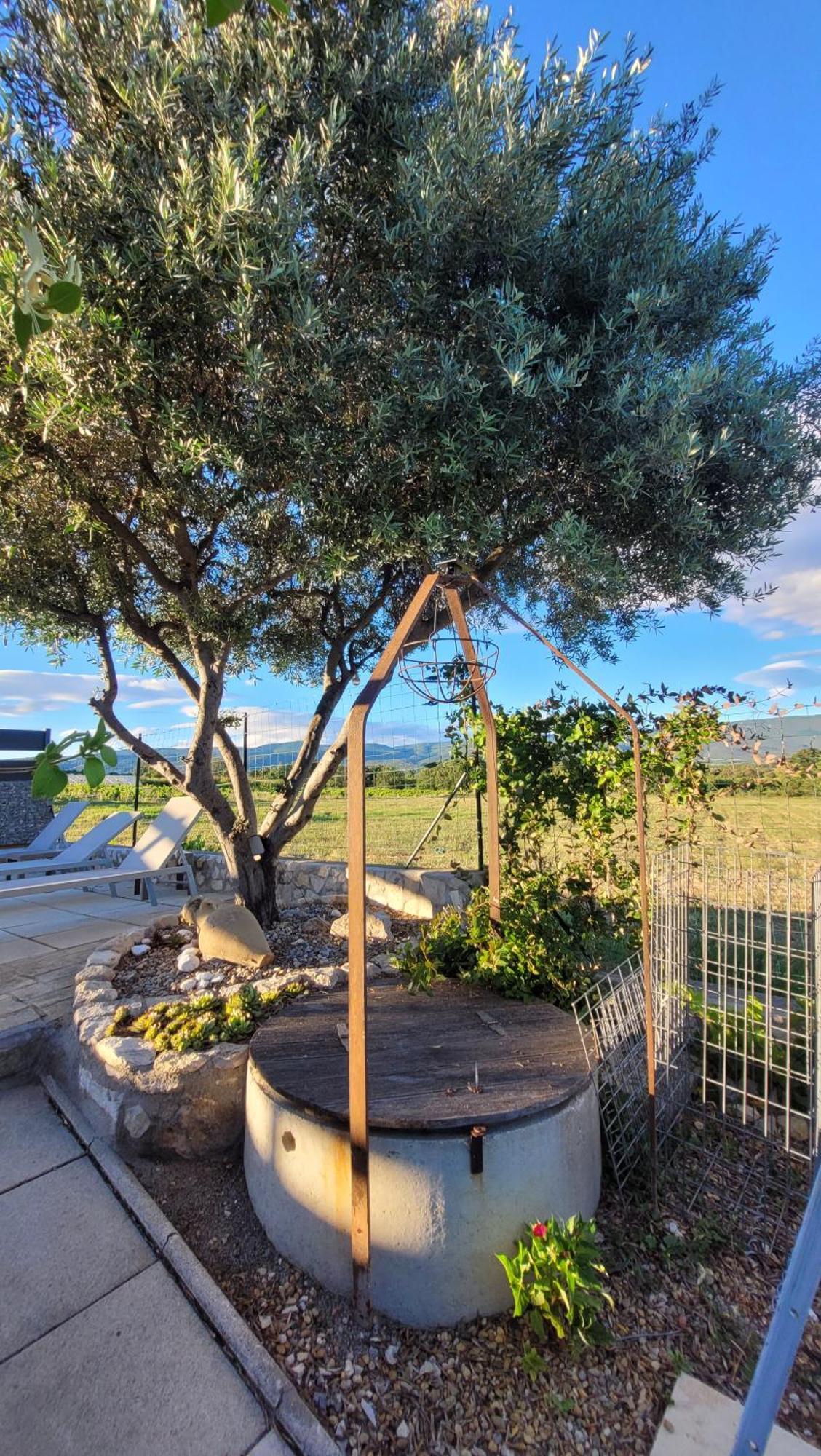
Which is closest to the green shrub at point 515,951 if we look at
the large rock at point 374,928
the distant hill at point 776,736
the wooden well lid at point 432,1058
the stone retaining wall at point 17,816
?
the wooden well lid at point 432,1058

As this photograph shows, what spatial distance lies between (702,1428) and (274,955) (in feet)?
9.93

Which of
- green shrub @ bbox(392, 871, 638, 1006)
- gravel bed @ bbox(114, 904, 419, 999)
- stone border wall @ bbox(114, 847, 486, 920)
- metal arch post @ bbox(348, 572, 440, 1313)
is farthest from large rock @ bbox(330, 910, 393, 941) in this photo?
metal arch post @ bbox(348, 572, 440, 1313)

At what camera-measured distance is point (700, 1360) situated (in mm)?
1908

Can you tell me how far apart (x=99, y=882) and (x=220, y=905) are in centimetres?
193

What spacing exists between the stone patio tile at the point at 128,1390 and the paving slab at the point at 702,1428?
3.61ft

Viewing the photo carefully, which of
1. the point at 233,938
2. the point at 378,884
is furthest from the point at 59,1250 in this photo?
the point at 378,884

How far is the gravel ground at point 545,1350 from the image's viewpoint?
67.3 inches

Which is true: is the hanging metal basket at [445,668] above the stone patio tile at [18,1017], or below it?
above

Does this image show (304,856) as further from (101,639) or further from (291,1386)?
(291,1386)

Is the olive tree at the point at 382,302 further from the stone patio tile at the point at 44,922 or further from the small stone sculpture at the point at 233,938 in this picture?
the stone patio tile at the point at 44,922

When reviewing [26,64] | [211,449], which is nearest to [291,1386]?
[211,449]

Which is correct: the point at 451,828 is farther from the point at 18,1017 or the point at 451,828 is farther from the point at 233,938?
the point at 18,1017

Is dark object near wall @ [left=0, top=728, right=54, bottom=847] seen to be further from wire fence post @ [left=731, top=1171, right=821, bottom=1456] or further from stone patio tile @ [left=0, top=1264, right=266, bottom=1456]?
wire fence post @ [left=731, top=1171, right=821, bottom=1456]

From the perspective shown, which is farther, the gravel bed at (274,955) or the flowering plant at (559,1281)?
the gravel bed at (274,955)
